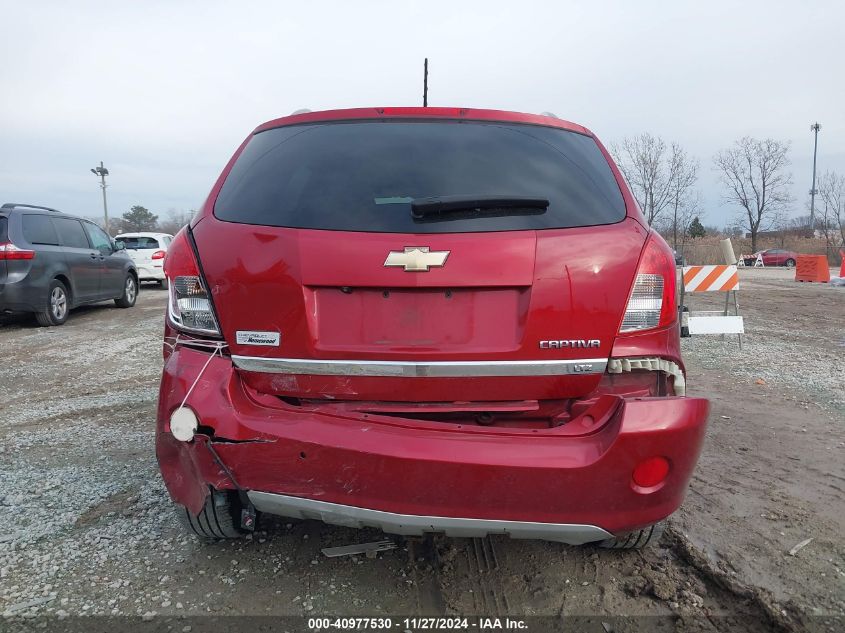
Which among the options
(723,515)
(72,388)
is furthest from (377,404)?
(72,388)

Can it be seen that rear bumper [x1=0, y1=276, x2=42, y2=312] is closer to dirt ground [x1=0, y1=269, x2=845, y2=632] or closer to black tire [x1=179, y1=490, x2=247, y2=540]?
dirt ground [x1=0, y1=269, x2=845, y2=632]

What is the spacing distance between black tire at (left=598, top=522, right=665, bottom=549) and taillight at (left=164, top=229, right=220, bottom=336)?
1.82m

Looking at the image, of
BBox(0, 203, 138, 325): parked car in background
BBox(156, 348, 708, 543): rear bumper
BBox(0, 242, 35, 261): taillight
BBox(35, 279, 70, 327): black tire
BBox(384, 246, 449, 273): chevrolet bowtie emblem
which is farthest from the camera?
BBox(35, 279, 70, 327): black tire

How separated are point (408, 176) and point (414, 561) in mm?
1654

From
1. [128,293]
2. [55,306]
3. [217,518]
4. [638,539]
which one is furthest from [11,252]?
[638,539]

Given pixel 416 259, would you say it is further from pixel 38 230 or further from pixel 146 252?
pixel 146 252

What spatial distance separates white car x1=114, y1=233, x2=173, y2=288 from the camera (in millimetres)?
16703

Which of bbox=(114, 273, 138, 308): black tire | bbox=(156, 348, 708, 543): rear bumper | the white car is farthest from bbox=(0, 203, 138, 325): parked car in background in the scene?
bbox=(156, 348, 708, 543): rear bumper

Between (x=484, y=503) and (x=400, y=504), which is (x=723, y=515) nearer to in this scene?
(x=484, y=503)

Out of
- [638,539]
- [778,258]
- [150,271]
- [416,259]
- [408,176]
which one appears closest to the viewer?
[416,259]

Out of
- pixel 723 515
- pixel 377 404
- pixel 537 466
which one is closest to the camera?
pixel 537 466

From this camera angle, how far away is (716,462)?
3.81 metres

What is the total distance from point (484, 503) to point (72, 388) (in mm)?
5248

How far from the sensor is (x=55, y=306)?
955cm
